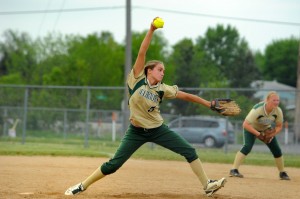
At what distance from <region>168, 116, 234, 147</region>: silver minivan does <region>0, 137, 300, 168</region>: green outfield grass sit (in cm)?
102

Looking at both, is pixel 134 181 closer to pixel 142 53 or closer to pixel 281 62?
pixel 142 53

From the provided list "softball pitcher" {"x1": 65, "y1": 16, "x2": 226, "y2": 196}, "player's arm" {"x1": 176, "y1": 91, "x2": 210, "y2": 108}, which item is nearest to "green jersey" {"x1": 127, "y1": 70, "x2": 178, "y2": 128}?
"softball pitcher" {"x1": 65, "y1": 16, "x2": 226, "y2": 196}

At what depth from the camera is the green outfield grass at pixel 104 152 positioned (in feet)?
60.7

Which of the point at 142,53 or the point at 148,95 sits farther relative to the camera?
the point at 148,95

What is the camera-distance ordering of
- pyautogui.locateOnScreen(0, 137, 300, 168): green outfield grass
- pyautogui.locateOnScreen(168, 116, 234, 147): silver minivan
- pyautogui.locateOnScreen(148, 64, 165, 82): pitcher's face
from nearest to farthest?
pyautogui.locateOnScreen(148, 64, 165, 82): pitcher's face → pyautogui.locateOnScreen(0, 137, 300, 168): green outfield grass → pyautogui.locateOnScreen(168, 116, 234, 147): silver minivan

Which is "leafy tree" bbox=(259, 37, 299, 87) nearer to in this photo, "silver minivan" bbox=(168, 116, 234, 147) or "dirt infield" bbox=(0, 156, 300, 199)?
"silver minivan" bbox=(168, 116, 234, 147)

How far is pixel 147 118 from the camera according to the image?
946 centimetres

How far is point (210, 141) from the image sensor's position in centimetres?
2370

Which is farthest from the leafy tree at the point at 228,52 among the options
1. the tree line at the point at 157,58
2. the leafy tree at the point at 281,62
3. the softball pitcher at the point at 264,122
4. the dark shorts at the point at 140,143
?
the dark shorts at the point at 140,143

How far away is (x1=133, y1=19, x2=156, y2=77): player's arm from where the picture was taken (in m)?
9.00

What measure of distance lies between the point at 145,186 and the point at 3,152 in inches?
332

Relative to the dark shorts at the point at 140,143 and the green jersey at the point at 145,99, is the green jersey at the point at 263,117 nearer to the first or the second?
the dark shorts at the point at 140,143

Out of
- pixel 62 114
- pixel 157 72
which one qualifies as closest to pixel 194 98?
pixel 157 72

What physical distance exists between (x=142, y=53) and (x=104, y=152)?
444 inches
